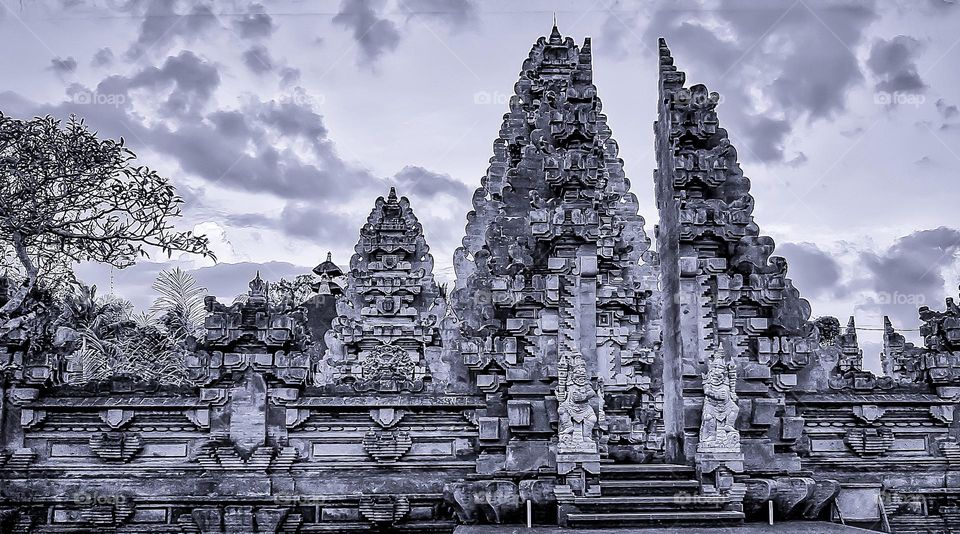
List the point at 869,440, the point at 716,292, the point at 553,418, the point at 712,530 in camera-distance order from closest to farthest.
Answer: the point at 712,530 → the point at 553,418 → the point at 716,292 → the point at 869,440

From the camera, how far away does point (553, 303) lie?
13266 mm

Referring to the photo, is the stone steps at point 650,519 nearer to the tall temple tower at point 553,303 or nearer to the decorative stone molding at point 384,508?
the tall temple tower at point 553,303

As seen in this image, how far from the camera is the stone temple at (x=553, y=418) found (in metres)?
12.1

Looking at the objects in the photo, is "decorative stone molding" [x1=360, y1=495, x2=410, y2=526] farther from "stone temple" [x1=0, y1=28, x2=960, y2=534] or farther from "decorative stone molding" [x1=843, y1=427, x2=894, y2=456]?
"decorative stone molding" [x1=843, y1=427, x2=894, y2=456]

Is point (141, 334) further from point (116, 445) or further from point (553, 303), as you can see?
point (553, 303)

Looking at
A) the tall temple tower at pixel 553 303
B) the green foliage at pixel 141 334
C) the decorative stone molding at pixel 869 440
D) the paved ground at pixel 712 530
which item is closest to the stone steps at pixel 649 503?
the paved ground at pixel 712 530

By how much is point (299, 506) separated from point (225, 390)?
6.40 ft

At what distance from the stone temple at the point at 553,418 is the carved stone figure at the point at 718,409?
0.04m

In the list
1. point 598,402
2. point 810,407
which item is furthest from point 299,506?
point 810,407

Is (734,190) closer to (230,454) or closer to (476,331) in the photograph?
(476,331)

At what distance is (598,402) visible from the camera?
12.7m

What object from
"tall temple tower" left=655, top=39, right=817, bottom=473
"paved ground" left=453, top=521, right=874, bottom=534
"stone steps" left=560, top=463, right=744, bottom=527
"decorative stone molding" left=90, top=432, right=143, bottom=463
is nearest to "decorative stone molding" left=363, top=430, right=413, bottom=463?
"paved ground" left=453, top=521, right=874, bottom=534

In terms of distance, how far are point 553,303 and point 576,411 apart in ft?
6.83
